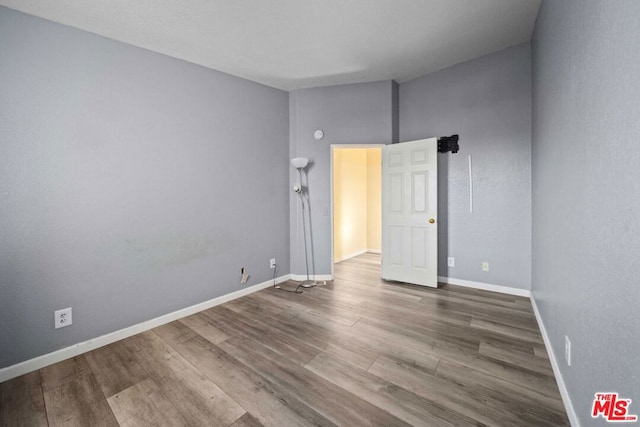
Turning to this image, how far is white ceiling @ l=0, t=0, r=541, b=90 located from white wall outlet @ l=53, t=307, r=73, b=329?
2.36 m

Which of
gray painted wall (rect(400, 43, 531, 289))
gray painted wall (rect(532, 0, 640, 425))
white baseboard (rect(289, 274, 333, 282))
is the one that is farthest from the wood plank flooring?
white baseboard (rect(289, 274, 333, 282))

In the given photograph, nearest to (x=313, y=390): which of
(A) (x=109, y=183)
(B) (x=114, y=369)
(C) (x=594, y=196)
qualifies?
(B) (x=114, y=369)

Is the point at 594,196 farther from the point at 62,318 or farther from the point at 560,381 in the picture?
the point at 62,318

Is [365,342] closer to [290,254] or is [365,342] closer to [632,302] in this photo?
[632,302]

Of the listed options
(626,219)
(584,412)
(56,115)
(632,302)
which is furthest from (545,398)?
(56,115)

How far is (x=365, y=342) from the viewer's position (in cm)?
230

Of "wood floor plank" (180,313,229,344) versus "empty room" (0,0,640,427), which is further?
"wood floor plank" (180,313,229,344)

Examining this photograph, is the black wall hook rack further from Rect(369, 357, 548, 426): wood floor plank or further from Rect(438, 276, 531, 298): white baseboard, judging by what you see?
Rect(369, 357, 548, 426): wood floor plank

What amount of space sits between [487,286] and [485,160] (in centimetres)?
160

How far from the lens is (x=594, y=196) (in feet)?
3.83

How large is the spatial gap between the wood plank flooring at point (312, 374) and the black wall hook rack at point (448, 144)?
1992mm

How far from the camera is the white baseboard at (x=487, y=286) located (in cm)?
321

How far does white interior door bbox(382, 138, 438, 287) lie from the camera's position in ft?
11.5

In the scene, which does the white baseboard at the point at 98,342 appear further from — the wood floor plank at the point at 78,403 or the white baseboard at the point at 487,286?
the white baseboard at the point at 487,286
